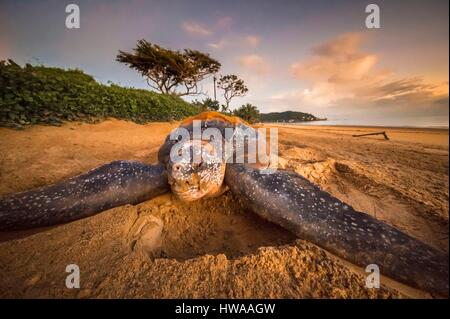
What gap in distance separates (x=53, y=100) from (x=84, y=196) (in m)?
4.74

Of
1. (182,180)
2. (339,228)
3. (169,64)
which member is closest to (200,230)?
(182,180)

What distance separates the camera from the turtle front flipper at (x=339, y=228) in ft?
3.14

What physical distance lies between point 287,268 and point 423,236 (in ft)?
3.60

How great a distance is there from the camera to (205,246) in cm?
138

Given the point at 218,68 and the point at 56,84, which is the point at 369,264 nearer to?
the point at 56,84

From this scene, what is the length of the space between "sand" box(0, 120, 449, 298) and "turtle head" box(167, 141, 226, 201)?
0.26m

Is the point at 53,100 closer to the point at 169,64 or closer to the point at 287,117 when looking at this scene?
the point at 169,64

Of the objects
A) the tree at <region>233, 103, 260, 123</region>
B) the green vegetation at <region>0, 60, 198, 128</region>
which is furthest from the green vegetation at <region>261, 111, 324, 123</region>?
the green vegetation at <region>0, 60, 198, 128</region>

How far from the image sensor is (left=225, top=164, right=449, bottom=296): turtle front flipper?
0.96m

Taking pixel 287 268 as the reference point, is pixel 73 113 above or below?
above

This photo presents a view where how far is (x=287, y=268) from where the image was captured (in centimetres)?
101

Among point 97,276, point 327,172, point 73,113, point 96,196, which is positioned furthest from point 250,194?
point 73,113
